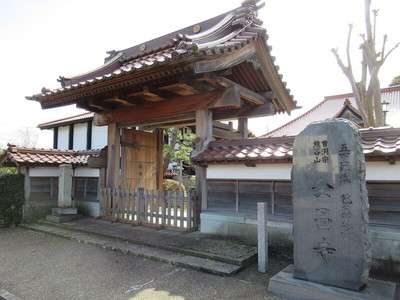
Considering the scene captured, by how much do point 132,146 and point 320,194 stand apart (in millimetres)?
6896

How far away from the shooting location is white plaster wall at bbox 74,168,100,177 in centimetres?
952

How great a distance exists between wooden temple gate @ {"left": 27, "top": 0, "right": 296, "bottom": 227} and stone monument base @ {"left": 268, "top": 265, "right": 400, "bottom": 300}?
310cm

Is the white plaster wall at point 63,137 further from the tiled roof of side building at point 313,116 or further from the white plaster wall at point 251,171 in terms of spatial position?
the white plaster wall at point 251,171

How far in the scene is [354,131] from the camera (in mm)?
3662

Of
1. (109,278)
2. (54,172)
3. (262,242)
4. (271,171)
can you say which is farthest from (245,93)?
(54,172)

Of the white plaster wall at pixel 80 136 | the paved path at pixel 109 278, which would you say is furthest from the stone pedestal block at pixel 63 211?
the white plaster wall at pixel 80 136

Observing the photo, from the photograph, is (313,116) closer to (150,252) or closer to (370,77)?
(370,77)

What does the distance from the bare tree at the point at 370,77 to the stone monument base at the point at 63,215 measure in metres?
12.7

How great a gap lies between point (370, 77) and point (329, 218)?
11.2m

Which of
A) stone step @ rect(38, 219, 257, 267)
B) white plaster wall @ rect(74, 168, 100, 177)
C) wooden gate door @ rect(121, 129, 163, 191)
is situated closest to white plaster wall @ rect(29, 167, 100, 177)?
white plaster wall @ rect(74, 168, 100, 177)

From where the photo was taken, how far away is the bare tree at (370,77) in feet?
40.3

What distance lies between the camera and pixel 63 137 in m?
20.1

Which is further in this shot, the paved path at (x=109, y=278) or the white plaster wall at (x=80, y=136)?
the white plaster wall at (x=80, y=136)

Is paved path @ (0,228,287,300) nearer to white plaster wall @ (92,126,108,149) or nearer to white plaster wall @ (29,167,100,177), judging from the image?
white plaster wall @ (29,167,100,177)
